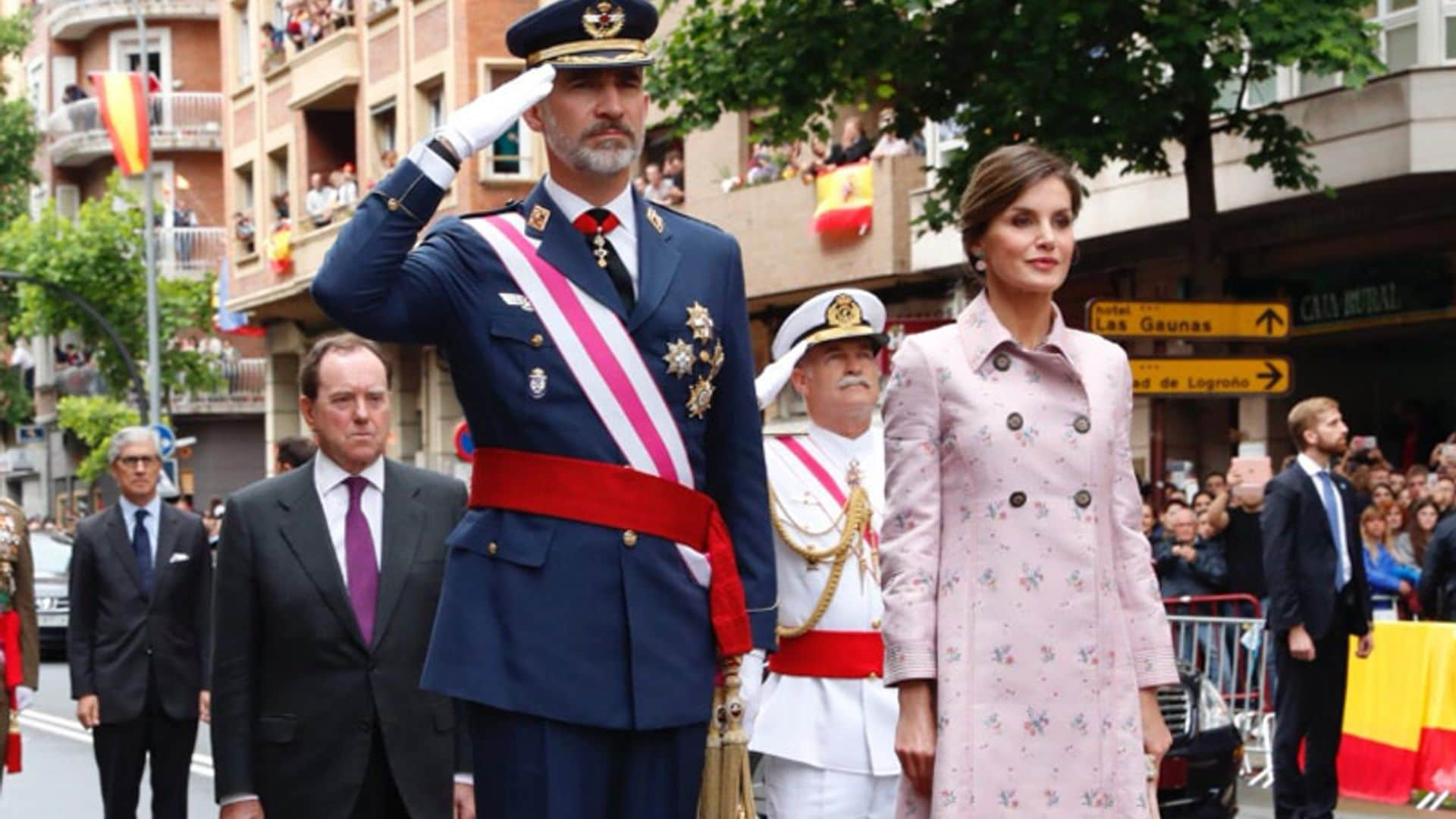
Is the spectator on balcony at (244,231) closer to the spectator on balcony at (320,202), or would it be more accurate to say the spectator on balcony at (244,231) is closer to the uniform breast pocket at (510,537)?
the spectator on balcony at (320,202)

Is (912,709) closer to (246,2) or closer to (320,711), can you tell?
(320,711)

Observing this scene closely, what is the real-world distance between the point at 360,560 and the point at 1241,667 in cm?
1002

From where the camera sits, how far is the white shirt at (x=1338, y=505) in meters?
13.4

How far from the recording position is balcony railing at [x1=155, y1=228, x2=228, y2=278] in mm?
63562

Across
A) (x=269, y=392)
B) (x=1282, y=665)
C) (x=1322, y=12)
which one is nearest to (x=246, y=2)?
(x=269, y=392)

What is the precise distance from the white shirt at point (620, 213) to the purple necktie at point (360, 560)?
2505 millimetres

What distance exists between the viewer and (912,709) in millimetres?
5652

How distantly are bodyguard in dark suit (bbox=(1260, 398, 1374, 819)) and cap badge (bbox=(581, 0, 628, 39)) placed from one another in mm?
8367

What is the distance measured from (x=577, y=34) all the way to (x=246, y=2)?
4602 centimetres

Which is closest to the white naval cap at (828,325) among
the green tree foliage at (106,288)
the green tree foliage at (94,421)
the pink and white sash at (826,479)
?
the pink and white sash at (826,479)

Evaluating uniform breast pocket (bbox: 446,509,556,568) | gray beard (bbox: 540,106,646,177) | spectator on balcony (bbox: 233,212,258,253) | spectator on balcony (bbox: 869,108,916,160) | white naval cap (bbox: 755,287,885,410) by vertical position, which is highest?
spectator on balcony (bbox: 233,212,258,253)

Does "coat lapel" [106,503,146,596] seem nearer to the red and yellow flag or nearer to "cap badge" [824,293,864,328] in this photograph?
"cap badge" [824,293,864,328]

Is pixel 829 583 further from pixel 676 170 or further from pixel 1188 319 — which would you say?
pixel 676 170

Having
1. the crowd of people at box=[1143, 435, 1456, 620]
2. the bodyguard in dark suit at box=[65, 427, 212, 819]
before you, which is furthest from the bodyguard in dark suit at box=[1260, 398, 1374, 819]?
the bodyguard in dark suit at box=[65, 427, 212, 819]
